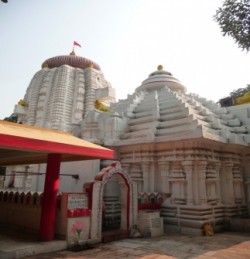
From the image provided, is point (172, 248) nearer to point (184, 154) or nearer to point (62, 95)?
point (184, 154)

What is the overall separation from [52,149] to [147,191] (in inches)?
262

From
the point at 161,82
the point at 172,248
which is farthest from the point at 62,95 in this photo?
the point at 172,248

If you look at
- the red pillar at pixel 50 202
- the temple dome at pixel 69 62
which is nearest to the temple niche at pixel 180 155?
the red pillar at pixel 50 202

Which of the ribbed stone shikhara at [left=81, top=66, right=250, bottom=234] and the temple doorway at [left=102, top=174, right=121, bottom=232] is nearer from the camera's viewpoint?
the temple doorway at [left=102, top=174, right=121, bottom=232]

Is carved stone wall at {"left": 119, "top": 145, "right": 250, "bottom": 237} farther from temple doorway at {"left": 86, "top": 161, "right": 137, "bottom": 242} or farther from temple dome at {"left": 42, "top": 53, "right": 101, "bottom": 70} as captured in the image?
temple dome at {"left": 42, "top": 53, "right": 101, "bottom": 70}

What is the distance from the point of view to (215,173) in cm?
1207

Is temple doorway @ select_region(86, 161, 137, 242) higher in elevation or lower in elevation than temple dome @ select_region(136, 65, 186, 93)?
lower

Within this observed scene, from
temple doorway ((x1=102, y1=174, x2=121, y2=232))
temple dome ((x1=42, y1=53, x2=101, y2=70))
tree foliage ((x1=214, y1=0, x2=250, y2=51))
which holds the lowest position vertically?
temple doorway ((x1=102, y1=174, x2=121, y2=232))

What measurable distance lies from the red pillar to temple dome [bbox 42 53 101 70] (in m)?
24.4

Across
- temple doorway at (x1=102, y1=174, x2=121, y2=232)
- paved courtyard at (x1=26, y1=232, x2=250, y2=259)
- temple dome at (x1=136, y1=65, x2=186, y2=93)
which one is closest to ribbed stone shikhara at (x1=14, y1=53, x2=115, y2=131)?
temple dome at (x1=136, y1=65, x2=186, y2=93)

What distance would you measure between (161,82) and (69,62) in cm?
1660

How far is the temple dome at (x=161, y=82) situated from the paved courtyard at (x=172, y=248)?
1151 centimetres

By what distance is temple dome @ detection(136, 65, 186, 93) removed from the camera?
61.6ft

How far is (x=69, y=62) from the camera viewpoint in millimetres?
31484
